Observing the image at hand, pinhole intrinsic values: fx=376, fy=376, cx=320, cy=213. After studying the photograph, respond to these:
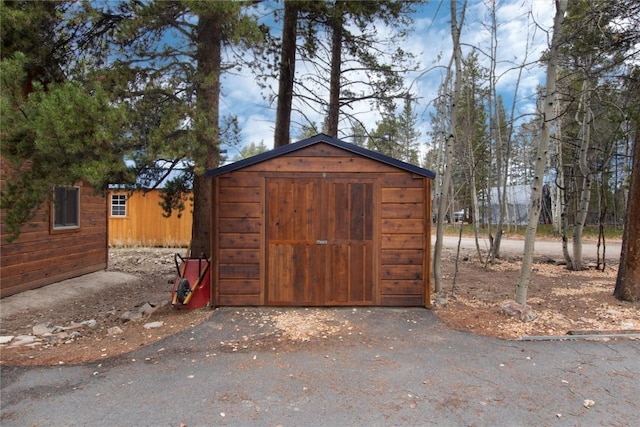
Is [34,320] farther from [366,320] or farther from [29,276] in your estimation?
[366,320]

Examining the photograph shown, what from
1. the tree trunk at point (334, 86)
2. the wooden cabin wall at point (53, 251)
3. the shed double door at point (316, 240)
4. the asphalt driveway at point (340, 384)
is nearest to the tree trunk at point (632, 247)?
the asphalt driveway at point (340, 384)

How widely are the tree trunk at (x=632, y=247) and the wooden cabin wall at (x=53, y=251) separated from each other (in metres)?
8.31

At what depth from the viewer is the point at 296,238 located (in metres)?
5.61

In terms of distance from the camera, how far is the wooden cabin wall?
272 inches

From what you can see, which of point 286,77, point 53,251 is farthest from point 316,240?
point 53,251

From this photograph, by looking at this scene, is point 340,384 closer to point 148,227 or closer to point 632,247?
point 632,247

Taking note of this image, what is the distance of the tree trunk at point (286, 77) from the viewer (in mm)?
8641

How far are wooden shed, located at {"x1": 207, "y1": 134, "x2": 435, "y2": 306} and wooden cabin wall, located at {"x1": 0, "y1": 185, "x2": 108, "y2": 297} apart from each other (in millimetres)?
2372

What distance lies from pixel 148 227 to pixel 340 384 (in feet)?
45.5

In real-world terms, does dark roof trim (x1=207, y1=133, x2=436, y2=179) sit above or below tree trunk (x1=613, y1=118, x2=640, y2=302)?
above

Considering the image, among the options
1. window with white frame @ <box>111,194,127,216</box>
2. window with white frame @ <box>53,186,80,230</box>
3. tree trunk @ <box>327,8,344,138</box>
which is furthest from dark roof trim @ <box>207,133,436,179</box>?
window with white frame @ <box>111,194,127,216</box>

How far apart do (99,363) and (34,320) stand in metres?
3.02

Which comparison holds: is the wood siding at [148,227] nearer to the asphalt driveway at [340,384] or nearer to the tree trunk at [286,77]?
the tree trunk at [286,77]

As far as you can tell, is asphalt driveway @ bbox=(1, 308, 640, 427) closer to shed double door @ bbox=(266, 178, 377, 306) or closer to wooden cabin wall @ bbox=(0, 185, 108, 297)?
shed double door @ bbox=(266, 178, 377, 306)
